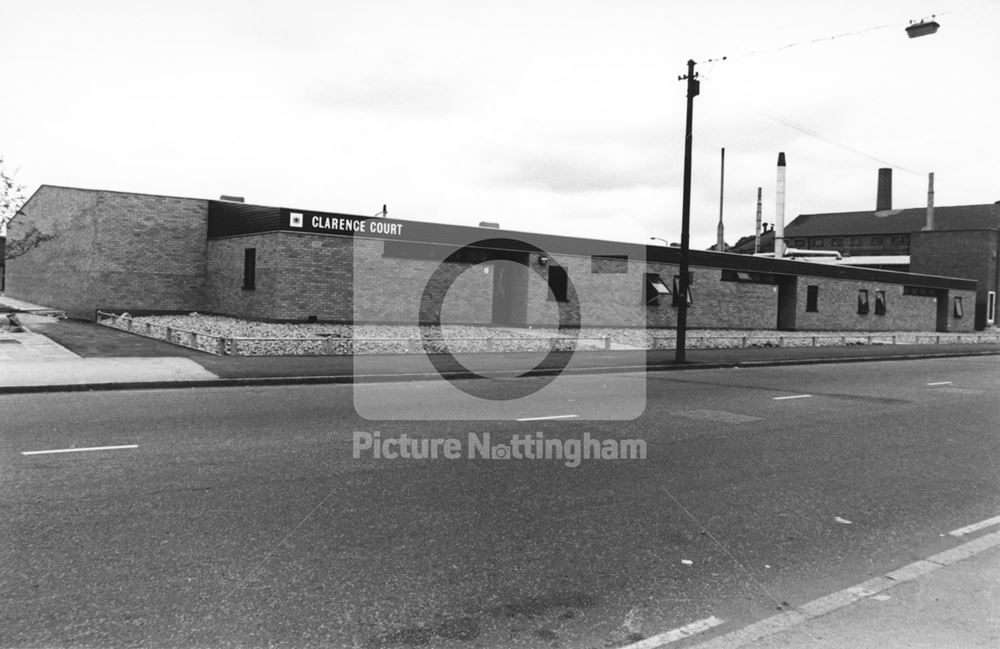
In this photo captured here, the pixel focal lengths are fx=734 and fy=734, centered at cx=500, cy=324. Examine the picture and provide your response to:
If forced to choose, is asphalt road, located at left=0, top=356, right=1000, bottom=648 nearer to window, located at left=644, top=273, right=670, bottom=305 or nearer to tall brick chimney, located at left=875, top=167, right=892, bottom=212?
window, located at left=644, top=273, right=670, bottom=305

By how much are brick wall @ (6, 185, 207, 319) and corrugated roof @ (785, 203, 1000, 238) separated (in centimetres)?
7754

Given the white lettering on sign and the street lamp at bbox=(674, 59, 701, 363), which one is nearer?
the street lamp at bbox=(674, 59, 701, 363)

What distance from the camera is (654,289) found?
105ft

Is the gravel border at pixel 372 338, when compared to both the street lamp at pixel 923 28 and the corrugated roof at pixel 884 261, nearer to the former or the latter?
the street lamp at pixel 923 28

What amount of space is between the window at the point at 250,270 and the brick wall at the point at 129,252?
12.8 ft

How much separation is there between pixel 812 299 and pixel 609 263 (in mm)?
15167

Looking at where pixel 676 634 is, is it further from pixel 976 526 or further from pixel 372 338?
pixel 372 338

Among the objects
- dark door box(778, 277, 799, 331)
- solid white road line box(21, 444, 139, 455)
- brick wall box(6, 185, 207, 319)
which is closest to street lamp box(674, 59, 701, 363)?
solid white road line box(21, 444, 139, 455)

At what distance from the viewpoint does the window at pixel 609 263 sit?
98.3 feet

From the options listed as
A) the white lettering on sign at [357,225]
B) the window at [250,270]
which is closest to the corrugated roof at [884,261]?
the white lettering on sign at [357,225]

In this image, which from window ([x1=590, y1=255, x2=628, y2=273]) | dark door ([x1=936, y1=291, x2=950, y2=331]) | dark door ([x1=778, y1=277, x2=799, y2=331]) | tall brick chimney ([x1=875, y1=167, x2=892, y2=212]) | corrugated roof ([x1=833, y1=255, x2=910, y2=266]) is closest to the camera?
window ([x1=590, y1=255, x2=628, y2=273])

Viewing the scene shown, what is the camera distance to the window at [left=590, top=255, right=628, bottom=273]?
30.0m

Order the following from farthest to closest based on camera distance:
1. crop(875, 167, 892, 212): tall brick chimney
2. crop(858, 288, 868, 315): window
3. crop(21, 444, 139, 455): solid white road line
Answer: crop(875, 167, 892, 212): tall brick chimney → crop(858, 288, 868, 315): window → crop(21, 444, 139, 455): solid white road line

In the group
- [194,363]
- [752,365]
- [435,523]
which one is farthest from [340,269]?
[435,523]
